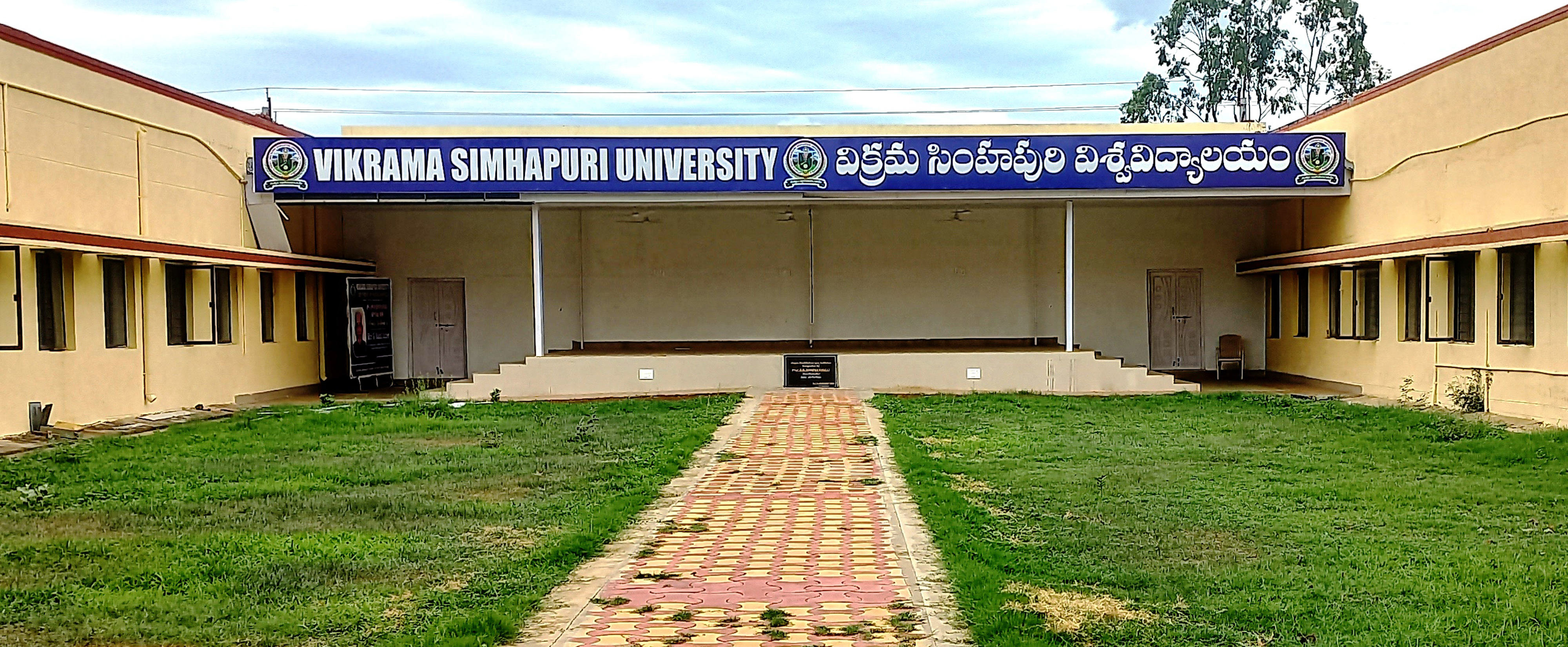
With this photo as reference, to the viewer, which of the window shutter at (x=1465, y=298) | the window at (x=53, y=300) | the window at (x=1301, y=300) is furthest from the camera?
the window at (x=1301, y=300)

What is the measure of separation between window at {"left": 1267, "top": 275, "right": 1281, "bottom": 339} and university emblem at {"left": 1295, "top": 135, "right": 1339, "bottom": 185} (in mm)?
3562

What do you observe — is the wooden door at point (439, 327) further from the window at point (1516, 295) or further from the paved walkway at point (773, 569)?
the window at point (1516, 295)

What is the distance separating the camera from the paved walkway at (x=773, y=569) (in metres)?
5.73

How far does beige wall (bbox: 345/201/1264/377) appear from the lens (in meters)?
22.8

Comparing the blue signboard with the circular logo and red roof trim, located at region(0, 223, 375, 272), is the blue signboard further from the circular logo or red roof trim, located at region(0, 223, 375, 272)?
red roof trim, located at region(0, 223, 375, 272)

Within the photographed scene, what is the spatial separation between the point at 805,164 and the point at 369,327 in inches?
320

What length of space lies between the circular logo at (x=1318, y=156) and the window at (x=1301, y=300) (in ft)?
7.95

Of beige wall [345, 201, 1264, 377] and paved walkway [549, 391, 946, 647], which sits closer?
paved walkway [549, 391, 946, 647]

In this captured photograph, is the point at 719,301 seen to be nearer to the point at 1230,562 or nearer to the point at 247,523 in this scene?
the point at 247,523

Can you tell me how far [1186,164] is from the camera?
19.0 metres

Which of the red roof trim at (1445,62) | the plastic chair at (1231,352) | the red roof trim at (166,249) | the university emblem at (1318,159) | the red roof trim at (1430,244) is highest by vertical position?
the red roof trim at (1445,62)

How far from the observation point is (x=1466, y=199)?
16.3m

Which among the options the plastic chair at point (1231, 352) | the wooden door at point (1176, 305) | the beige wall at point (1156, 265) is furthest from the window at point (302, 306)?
the plastic chair at point (1231, 352)

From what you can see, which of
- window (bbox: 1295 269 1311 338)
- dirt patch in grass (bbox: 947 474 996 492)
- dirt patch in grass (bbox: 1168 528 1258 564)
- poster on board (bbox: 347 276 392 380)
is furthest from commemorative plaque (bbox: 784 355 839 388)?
dirt patch in grass (bbox: 1168 528 1258 564)
